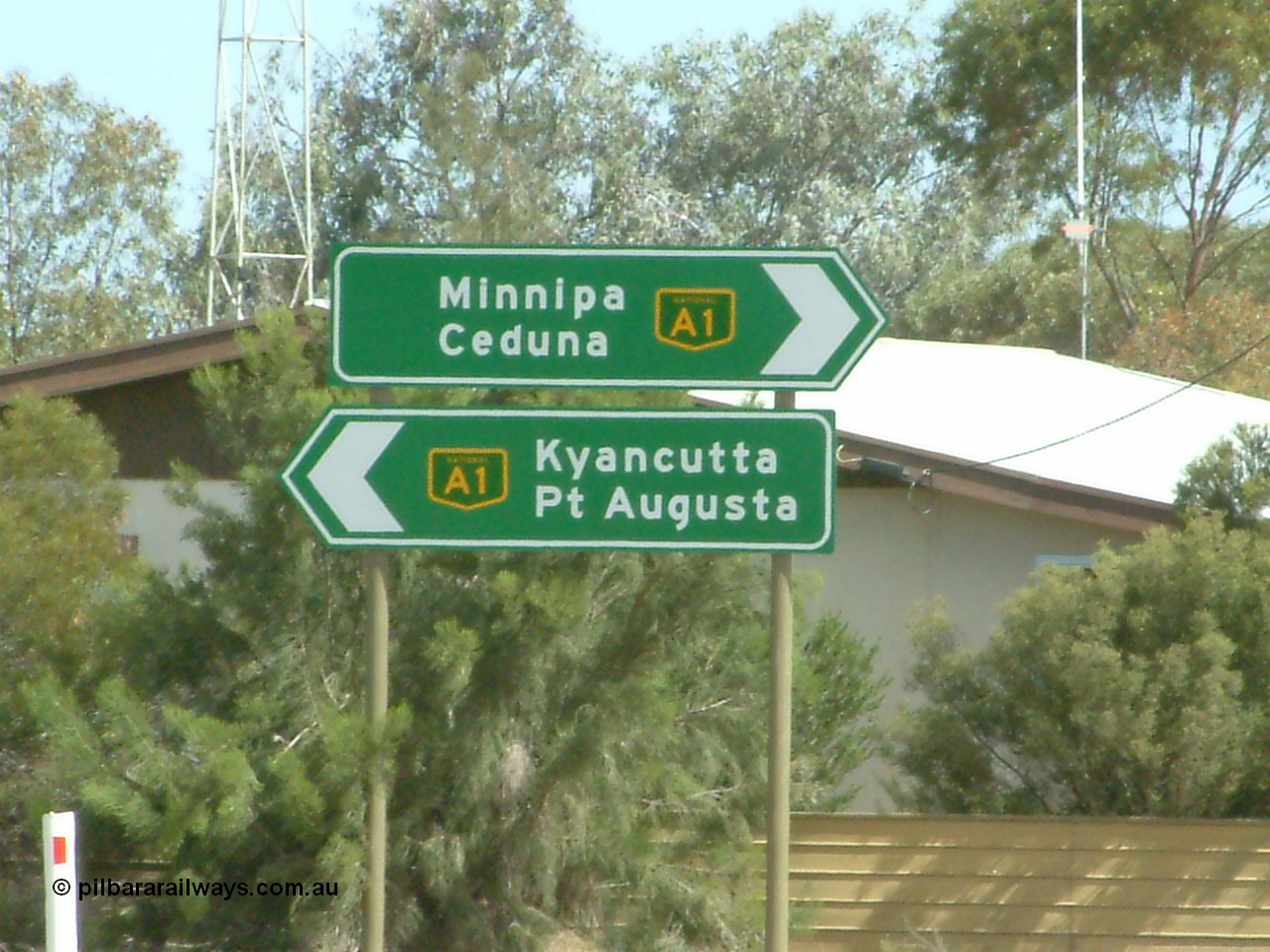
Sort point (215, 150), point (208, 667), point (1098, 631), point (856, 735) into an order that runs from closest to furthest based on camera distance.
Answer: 1. point (208, 667)
2. point (1098, 631)
3. point (856, 735)
4. point (215, 150)

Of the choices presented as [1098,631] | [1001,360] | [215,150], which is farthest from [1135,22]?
[1098,631]

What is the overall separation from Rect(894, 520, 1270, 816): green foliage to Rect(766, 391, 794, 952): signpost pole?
385 cm

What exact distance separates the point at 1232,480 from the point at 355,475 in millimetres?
6625

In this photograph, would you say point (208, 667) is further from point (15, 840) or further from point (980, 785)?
point (980, 785)

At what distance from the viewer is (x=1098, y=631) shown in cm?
954

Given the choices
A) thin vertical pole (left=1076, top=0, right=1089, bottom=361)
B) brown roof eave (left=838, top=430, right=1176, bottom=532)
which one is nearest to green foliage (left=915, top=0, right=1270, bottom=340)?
thin vertical pole (left=1076, top=0, right=1089, bottom=361)

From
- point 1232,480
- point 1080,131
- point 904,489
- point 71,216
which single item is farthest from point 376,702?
point 71,216

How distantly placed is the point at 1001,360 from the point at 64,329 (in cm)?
2098

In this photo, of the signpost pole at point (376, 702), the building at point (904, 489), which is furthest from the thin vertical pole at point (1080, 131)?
the signpost pole at point (376, 702)

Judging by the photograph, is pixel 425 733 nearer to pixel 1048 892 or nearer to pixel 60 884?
pixel 60 884

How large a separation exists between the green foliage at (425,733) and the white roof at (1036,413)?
4796 mm

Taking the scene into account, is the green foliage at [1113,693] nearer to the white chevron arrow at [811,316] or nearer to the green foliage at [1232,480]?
the green foliage at [1232,480]

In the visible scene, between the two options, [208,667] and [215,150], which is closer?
[208,667]

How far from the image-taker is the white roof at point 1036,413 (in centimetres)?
1382
